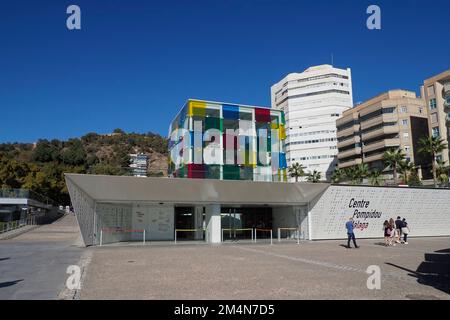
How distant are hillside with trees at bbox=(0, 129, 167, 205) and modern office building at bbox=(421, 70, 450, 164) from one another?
164ft

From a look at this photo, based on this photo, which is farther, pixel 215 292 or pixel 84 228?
pixel 84 228

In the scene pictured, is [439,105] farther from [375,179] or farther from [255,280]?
[255,280]

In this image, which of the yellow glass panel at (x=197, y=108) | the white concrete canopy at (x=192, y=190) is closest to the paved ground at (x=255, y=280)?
the white concrete canopy at (x=192, y=190)

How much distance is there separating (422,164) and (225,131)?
5952 centimetres

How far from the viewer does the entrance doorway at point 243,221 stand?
2995cm

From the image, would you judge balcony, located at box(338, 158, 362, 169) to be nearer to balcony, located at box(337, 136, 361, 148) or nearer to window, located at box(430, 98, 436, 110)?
balcony, located at box(337, 136, 361, 148)

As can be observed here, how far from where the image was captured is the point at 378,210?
29031 millimetres

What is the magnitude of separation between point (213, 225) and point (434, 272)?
1567 cm

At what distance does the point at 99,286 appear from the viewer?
905 centimetres

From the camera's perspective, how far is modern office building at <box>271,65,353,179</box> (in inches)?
4542

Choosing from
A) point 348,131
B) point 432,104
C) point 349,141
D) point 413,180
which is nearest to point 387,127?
point 432,104

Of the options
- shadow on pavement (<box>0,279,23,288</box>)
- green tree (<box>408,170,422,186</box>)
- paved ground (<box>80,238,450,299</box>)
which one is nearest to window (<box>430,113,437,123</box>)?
green tree (<box>408,170,422,186</box>)

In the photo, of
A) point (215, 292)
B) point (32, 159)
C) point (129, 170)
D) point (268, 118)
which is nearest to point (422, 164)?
point (268, 118)
